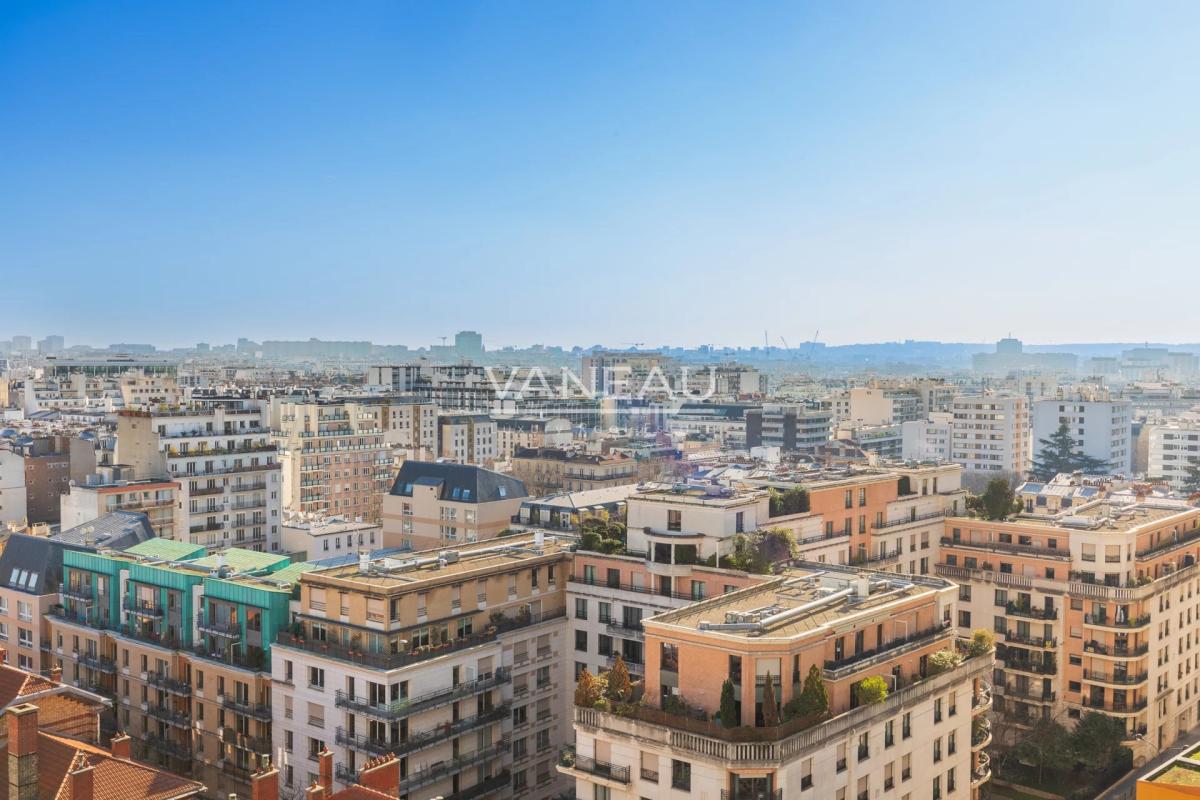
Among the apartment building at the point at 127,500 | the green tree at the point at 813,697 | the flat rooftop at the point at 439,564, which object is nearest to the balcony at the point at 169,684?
the flat rooftop at the point at 439,564

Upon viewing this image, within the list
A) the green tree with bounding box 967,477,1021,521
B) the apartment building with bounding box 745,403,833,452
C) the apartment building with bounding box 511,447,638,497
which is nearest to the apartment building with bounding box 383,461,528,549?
the green tree with bounding box 967,477,1021,521

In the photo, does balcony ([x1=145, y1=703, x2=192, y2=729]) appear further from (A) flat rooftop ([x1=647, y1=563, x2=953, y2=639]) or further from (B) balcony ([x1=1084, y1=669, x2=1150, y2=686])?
(B) balcony ([x1=1084, y1=669, x2=1150, y2=686])

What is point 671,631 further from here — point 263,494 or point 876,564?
point 263,494

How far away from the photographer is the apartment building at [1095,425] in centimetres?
13825

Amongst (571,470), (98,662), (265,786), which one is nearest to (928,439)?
(571,470)

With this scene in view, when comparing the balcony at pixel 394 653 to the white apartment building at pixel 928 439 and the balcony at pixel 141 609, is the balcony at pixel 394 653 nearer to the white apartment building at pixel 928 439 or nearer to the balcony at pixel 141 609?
the balcony at pixel 141 609

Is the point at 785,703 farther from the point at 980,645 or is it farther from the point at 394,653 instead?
the point at 394,653

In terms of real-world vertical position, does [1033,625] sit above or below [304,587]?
below

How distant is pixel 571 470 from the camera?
107 m

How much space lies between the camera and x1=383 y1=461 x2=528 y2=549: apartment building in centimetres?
6412

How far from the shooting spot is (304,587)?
39750 mm

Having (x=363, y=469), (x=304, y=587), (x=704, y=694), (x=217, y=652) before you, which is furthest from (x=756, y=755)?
(x=363, y=469)

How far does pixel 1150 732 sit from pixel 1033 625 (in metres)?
6.89

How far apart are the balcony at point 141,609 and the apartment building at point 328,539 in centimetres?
2336
